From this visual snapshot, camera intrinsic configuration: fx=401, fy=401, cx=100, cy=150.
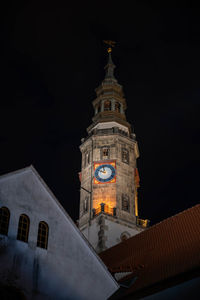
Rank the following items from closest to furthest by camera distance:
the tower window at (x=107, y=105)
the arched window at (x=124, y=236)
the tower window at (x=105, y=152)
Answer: the arched window at (x=124, y=236) → the tower window at (x=105, y=152) → the tower window at (x=107, y=105)

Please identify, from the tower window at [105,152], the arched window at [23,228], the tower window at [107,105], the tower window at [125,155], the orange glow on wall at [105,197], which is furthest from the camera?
the tower window at [107,105]

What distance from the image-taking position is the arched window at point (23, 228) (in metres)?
15.2

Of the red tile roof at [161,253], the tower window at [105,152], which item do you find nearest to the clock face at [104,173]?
the tower window at [105,152]

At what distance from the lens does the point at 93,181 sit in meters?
32.9

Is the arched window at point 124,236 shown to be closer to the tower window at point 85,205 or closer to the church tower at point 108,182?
the church tower at point 108,182

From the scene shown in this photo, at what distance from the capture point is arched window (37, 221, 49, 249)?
15540 millimetres

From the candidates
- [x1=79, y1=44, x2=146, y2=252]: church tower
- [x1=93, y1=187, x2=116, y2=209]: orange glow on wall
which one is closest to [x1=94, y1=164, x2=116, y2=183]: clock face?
[x1=79, y1=44, x2=146, y2=252]: church tower

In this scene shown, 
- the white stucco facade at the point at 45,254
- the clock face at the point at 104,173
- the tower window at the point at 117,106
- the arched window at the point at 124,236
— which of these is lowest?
the white stucco facade at the point at 45,254

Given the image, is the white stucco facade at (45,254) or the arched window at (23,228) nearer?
the white stucco facade at (45,254)

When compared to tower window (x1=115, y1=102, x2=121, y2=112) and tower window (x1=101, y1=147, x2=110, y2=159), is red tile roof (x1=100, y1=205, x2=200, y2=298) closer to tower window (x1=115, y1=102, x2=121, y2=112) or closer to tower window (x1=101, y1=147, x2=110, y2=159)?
tower window (x1=101, y1=147, x2=110, y2=159)

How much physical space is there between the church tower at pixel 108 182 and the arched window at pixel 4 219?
1500 cm

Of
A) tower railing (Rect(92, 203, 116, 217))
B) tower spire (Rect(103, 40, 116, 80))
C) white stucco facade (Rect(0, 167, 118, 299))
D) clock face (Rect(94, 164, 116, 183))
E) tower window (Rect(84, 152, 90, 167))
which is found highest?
tower spire (Rect(103, 40, 116, 80))

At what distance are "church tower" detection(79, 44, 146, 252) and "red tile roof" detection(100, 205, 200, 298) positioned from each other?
5525mm

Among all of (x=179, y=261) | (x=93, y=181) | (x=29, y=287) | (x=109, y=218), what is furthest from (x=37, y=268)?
(x=93, y=181)
